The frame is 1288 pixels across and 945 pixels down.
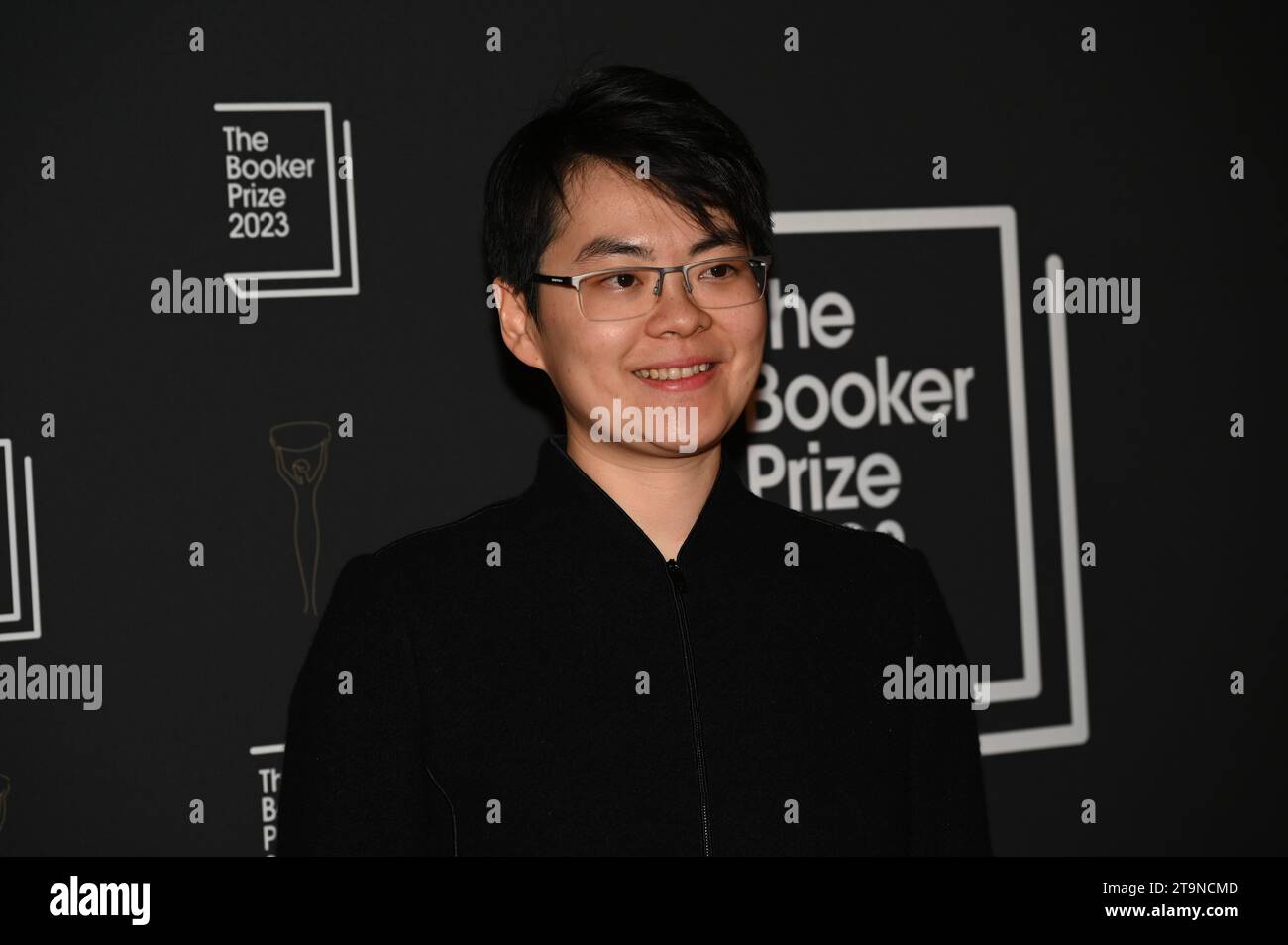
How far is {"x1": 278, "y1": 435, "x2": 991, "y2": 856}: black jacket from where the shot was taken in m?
1.29

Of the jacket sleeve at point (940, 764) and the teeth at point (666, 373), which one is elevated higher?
the teeth at point (666, 373)

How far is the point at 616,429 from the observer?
1.33 m

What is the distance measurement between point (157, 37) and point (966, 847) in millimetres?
1578

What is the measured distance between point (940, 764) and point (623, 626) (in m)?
0.43

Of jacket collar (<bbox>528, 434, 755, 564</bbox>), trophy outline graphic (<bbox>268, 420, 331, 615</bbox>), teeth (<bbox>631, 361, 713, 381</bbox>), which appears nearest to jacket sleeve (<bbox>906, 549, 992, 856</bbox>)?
jacket collar (<bbox>528, 434, 755, 564</bbox>)

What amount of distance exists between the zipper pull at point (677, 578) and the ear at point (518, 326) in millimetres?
281

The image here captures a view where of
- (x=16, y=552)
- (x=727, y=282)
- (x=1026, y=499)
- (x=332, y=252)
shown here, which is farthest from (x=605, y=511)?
(x=1026, y=499)

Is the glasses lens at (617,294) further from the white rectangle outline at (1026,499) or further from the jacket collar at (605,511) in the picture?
the white rectangle outline at (1026,499)

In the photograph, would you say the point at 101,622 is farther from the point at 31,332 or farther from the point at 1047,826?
the point at 1047,826

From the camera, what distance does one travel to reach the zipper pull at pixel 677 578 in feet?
4.51

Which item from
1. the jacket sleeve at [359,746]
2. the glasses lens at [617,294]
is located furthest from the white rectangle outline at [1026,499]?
the jacket sleeve at [359,746]

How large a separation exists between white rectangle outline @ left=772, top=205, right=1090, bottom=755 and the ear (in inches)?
35.6

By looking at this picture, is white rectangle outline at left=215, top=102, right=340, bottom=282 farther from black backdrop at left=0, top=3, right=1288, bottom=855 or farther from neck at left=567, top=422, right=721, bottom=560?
neck at left=567, top=422, right=721, bottom=560

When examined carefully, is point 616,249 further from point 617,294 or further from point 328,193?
point 328,193
